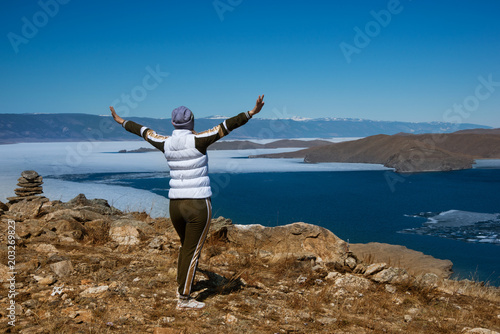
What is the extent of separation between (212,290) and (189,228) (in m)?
1.28

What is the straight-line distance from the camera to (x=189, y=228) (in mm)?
4312

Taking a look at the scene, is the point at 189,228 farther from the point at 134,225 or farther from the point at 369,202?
the point at 369,202

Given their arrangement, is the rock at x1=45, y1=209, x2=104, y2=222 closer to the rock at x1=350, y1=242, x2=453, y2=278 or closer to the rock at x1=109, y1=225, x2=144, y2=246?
the rock at x1=109, y1=225, x2=144, y2=246

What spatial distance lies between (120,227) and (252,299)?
381 centimetres

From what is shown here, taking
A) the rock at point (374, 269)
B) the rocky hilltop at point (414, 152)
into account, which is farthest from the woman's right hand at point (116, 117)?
the rocky hilltop at point (414, 152)

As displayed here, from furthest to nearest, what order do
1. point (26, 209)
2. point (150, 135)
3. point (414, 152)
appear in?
point (414, 152) → point (26, 209) → point (150, 135)

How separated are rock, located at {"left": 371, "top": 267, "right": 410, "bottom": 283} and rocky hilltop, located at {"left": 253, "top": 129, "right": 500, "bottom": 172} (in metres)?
77.5

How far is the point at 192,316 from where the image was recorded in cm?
434

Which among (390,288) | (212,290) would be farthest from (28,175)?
(390,288)

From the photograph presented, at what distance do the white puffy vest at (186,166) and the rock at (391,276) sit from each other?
3.15 m

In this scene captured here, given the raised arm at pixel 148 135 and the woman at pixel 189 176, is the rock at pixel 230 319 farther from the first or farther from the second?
the raised arm at pixel 148 135

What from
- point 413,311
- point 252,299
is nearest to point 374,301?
point 413,311

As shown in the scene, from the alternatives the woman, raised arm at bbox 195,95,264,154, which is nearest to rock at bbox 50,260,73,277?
the woman

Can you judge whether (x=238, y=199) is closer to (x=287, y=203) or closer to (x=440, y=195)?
(x=287, y=203)
